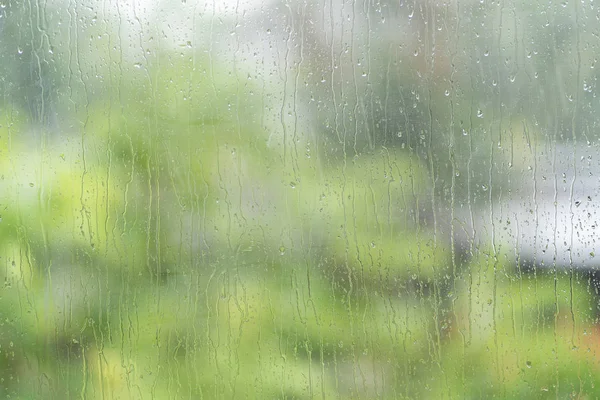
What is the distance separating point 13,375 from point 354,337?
2.10 feet

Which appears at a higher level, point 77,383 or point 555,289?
point 555,289

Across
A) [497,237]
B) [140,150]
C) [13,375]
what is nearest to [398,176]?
[497,237]

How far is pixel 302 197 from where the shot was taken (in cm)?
84

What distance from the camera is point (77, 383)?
2.85 feet

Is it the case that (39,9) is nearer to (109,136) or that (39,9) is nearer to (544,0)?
(109,136)

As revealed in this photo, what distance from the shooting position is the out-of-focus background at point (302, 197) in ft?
2.70

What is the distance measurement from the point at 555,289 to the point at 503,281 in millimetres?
91

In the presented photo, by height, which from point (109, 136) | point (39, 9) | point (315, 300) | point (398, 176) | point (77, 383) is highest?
point (39, 9)

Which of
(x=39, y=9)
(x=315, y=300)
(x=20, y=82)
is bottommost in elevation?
(x=315, y=300)

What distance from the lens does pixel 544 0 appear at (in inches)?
32.2

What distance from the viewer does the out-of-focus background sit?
0.82 m

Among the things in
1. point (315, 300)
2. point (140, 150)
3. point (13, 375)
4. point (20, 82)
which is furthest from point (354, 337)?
point (20, 82)

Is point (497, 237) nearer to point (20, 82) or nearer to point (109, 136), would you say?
point (109, 136)

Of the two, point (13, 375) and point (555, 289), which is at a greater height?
point (555, 289)
